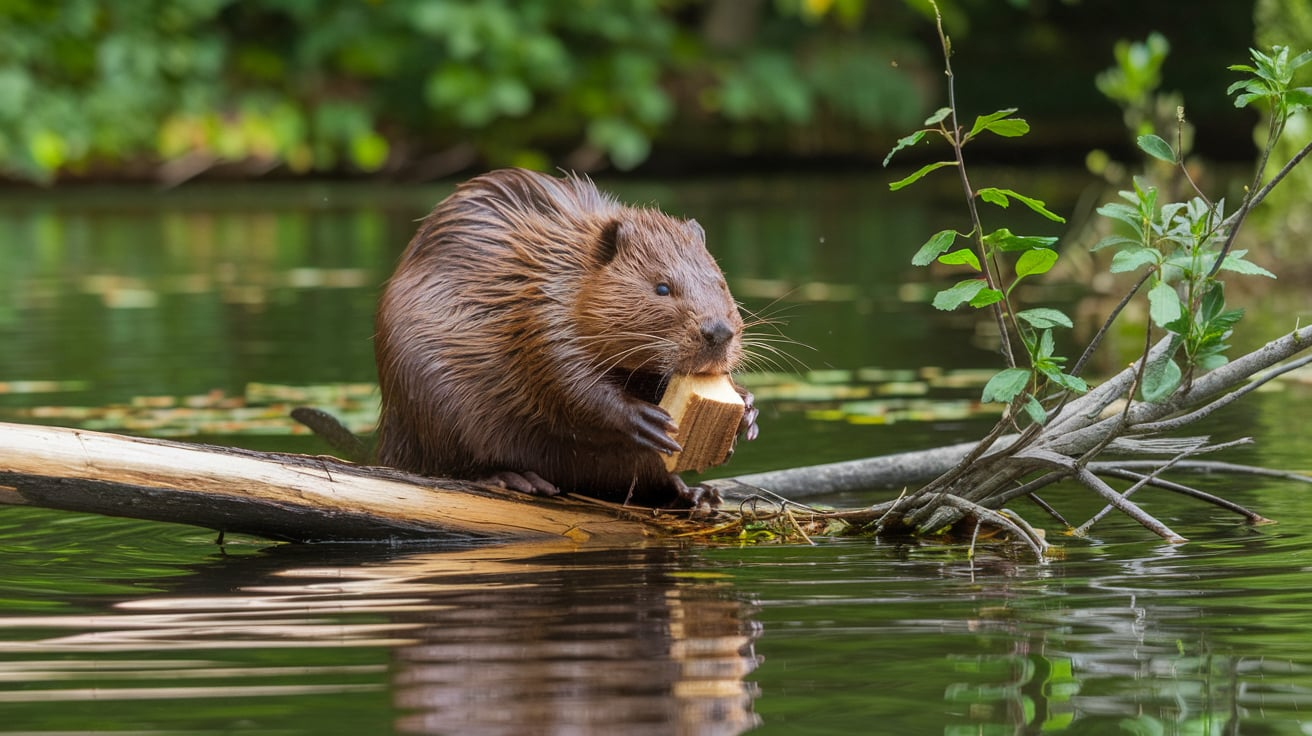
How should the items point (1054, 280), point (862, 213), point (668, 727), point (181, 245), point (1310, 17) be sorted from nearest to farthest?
point (668, 727) → point (1310, 17) → point (1054, 280) → point (181, 245) → point (862, 213)

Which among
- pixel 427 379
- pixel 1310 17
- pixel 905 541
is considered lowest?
pixel 905 541

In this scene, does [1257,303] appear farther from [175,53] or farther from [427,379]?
[175,53]

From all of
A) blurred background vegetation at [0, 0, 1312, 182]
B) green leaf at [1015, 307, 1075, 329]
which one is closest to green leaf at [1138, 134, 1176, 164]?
green leaf at [1015, 307, 1075, 329]

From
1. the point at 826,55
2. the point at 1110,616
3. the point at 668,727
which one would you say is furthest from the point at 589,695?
the point at 826,55

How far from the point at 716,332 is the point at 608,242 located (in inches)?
15.9

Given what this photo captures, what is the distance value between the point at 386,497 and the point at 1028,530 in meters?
1.30

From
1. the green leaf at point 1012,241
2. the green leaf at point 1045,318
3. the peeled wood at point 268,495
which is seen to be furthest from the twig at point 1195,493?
the peeled wood at point 268,495

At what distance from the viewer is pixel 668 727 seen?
248cm

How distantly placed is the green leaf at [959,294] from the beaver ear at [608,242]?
0.77 metres

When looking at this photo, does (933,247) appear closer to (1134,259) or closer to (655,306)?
(1134,259)

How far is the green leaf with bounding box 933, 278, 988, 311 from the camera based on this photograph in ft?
12.2

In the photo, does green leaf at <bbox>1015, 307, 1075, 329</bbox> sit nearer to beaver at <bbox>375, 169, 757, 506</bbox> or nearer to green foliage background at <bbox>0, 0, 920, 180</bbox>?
beaver at <bbox>375, 169, 757, 506</bbox>

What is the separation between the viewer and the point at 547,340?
415 cm

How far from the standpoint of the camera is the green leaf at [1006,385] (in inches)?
145
